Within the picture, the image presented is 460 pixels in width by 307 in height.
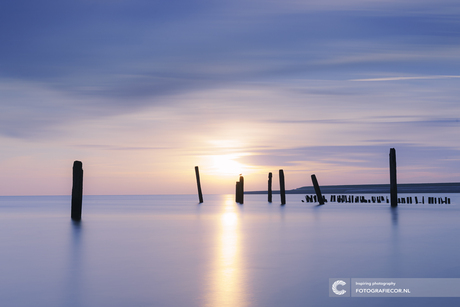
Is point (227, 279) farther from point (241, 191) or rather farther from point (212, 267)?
point (241, 191)

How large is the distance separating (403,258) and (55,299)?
724 centimetres

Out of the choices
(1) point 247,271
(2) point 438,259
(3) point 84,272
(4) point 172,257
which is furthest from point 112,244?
(2) point 438,259

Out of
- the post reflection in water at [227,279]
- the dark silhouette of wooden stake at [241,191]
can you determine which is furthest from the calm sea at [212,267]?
the dark silhouette of wooden stake at [241,191]

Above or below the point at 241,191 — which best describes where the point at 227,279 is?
below

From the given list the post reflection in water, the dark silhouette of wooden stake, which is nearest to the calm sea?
the post reflection in water

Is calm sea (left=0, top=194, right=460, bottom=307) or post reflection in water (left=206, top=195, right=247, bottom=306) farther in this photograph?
calm sea (left=0, top=194, right=460, bottom=307)

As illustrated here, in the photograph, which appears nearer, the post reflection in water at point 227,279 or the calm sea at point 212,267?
the post reflection in water at point 227,279

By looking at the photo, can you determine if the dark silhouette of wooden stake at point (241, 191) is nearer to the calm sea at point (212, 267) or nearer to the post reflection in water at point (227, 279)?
the calm sea at point (212, 267)

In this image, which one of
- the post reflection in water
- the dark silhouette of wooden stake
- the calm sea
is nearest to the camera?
the post reflection in water

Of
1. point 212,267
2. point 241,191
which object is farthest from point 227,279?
point 241,191

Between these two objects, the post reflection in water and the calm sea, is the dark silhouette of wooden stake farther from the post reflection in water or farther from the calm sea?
the post reflection in water

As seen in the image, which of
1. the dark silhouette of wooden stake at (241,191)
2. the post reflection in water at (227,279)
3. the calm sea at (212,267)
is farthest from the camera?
the dark silhouette of wooden stake at (241,191)

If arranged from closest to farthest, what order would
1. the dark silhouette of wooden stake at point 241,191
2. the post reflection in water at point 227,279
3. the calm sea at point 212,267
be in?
the post reflection in water at point 227,279, the calm sea at point 212,267, the dark silhouette of wooden stake at point 241,191

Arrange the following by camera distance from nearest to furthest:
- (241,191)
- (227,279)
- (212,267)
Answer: (227,279) → (212,267) → (241,191)
